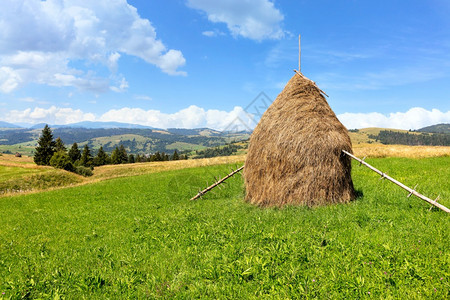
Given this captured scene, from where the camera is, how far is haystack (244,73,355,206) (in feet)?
37.4

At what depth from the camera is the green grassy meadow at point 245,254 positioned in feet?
18.0

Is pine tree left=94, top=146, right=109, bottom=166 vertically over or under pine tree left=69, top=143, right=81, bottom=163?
under

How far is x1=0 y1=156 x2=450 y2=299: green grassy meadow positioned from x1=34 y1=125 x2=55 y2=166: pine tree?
78.8 metres

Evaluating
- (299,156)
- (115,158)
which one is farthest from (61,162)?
(299,156)

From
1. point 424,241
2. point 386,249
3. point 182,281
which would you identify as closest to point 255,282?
point 182,281

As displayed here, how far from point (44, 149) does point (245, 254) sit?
92.9m

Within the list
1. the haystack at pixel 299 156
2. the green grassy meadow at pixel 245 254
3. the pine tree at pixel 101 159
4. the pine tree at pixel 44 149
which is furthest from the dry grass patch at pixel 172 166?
the pine tree at pixel 101 159

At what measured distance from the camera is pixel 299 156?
11.4 meters

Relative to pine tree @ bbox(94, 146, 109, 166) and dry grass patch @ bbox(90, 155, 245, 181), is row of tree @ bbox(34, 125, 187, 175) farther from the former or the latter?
dry grass patch @ bbox(90, 155, 245, 181)

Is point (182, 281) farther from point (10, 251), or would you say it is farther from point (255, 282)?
point (10, 251)

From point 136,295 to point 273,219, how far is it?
19.2ft

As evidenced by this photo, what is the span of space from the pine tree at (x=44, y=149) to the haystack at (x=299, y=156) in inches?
→ 3355

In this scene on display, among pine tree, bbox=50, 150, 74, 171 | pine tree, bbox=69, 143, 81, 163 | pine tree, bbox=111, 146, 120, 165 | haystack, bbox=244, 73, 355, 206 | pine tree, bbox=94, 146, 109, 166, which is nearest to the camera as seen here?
haystack, bbox=244, 73, 355, 206

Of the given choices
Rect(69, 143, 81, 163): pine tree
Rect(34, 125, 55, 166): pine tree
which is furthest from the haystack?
Rect(69, 143, 81, 163): pine tree
